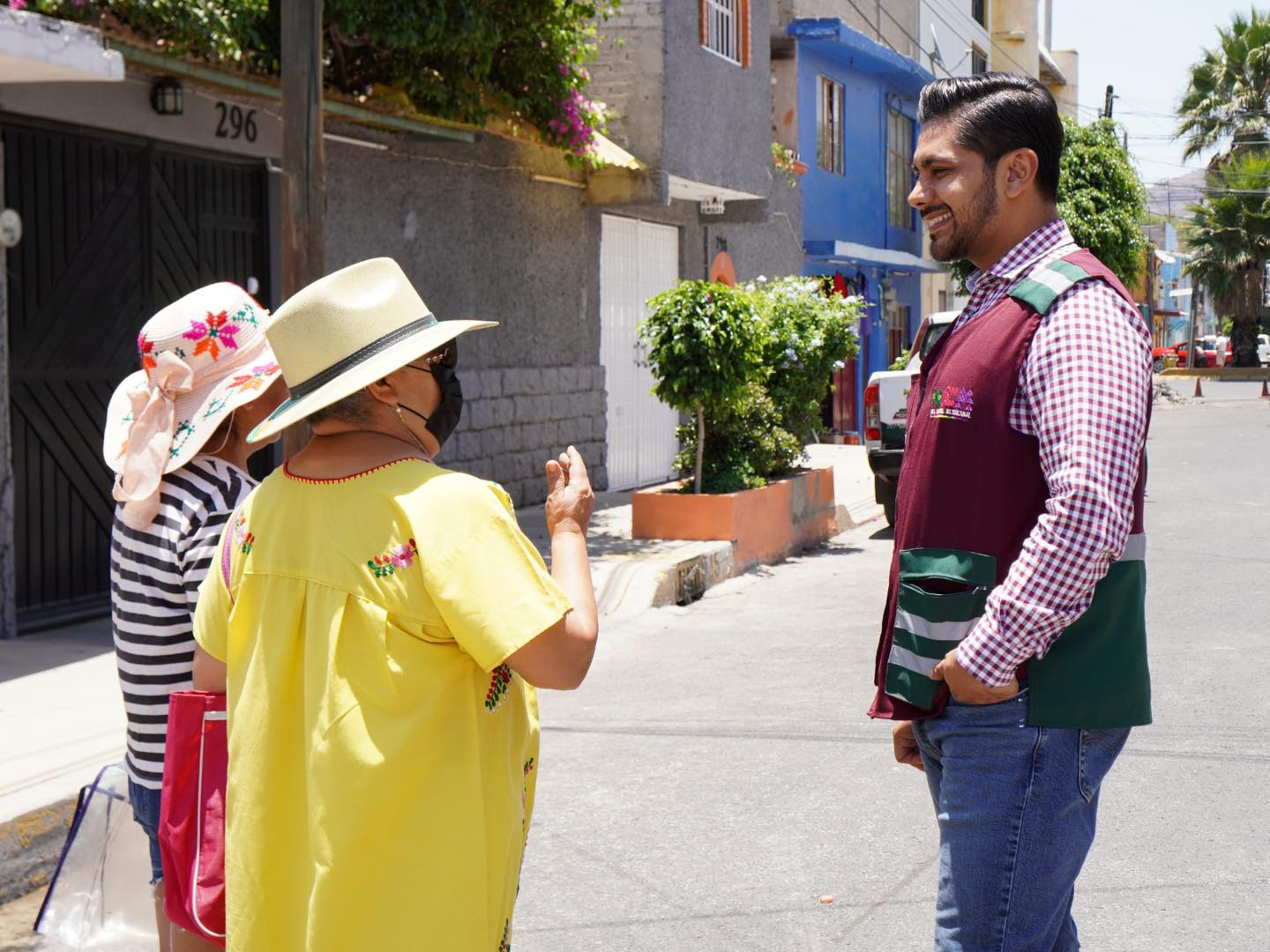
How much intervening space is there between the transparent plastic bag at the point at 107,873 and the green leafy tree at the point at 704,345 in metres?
7.74

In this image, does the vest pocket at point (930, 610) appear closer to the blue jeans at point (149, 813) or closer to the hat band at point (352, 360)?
the hat band at point (352, 360)

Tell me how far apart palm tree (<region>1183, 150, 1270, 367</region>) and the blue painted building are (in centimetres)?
2074

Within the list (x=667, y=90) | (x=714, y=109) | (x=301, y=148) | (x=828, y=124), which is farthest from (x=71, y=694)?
(x=828, y=124)

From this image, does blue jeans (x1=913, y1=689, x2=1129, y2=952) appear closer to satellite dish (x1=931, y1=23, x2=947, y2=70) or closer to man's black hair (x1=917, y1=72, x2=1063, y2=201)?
man's black hair (x1=917, y1=72, x2=1063, y2=201)

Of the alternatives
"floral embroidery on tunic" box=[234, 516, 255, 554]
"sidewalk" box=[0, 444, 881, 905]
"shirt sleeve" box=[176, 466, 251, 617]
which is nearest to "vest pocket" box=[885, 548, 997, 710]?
"floral embroidery on tunic" box=[234, 516, 255, 554]

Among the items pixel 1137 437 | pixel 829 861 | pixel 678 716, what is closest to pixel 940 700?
pixel 1137 437

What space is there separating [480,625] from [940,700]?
79 cm

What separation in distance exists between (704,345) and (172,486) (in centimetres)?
799

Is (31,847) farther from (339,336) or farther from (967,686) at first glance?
(967,686)

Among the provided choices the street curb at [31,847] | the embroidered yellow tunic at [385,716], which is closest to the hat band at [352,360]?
the embroidered yellow tunic at [385,716]

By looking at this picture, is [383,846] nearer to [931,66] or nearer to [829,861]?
[829,861]

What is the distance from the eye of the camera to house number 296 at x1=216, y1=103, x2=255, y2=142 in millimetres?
9508

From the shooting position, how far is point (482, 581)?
2201mm

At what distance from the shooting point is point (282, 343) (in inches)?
94.7
